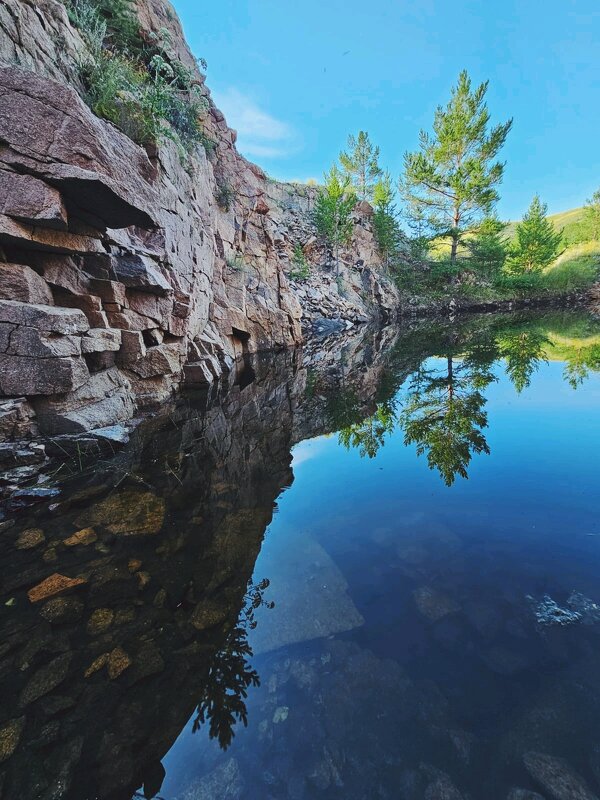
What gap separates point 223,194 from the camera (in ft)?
53.6

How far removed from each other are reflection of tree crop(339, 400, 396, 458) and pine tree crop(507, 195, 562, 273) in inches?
1620

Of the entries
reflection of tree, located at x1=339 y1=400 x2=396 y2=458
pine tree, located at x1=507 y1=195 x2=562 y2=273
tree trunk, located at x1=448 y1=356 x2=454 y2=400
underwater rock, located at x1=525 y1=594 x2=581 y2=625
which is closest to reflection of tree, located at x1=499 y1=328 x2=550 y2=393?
tree trunk, located at x1=448 y1=356 x2=454 y2=400

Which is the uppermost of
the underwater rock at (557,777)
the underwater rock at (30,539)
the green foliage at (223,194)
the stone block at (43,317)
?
the green foliage at (223,194)

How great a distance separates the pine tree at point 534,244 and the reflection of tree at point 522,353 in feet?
85.0

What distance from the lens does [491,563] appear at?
3.05 m

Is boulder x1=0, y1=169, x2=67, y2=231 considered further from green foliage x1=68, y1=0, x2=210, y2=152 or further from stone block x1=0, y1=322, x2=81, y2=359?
green foliage x1=68, y1=0, x2=210, y2=152

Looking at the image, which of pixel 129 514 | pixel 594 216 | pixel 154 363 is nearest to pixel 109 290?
pixel 154 363

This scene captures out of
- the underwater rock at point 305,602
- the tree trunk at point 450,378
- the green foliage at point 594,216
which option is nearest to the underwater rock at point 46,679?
the underwater rock at point 305,602

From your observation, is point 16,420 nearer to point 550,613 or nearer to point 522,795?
point 522,795

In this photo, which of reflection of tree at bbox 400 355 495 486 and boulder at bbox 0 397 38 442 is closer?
boulder at bbox 0 397 38 442

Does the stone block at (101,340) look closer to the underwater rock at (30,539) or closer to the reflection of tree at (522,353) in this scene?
the underwater rock at (30,539)

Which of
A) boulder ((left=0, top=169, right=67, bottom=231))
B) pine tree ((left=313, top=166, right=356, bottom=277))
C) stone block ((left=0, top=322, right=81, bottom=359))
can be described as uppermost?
pine tree ((left=313, top=166, right=356, bottom=277))

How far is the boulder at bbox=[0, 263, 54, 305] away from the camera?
5.27 m

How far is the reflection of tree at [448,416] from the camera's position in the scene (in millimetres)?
5332
